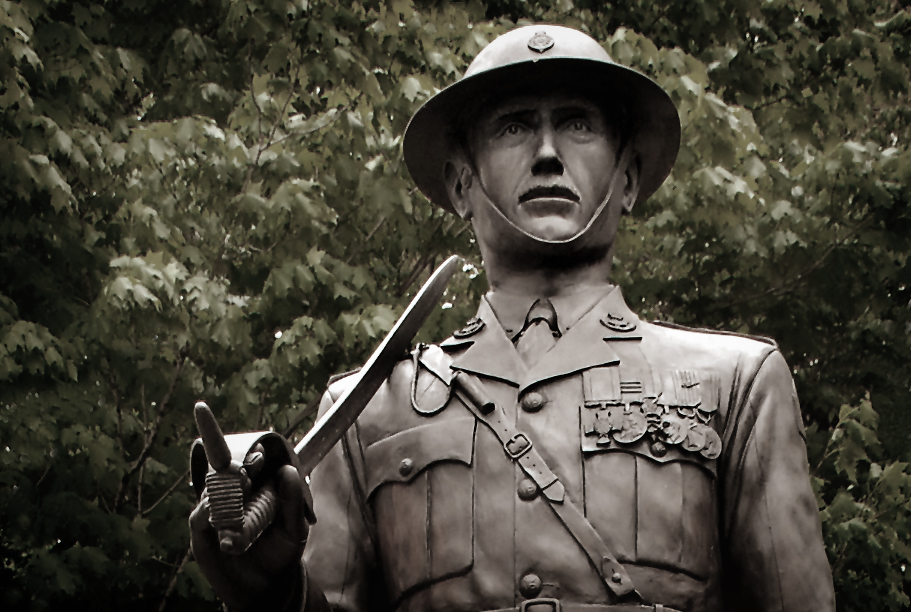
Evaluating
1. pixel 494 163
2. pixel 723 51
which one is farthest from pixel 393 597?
pixel 723 51

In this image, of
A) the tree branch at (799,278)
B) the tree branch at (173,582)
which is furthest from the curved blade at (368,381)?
the tree branch at (799,278)

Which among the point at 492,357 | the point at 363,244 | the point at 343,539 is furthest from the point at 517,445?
the point at 363,244

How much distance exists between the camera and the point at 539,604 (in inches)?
135

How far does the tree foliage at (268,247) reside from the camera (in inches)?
326

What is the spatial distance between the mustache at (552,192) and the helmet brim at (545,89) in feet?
1.06

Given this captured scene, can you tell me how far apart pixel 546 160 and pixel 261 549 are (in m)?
1.41

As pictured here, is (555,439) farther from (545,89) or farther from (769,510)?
(545,89)

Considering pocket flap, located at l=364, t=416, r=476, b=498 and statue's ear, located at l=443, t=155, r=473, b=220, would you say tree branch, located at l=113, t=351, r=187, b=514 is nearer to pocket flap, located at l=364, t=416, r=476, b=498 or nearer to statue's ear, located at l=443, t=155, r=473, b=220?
statue's ear, located at l=443, t=155, r=473, b=220

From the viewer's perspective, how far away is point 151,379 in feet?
28.2

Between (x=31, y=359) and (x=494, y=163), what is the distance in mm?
4949

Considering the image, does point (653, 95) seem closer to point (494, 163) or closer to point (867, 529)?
point (494, 163)

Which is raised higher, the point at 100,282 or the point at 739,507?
the point at 100,282

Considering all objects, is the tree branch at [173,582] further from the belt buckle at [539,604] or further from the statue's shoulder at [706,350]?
the belt buckle at [539,604]

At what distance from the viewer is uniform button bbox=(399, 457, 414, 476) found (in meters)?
3.74
